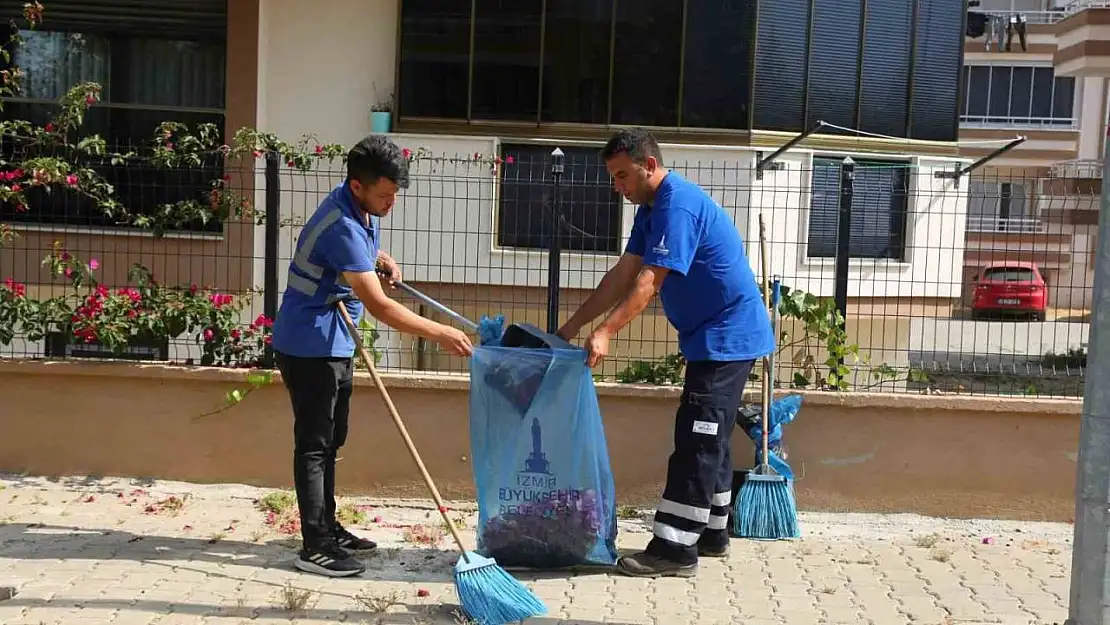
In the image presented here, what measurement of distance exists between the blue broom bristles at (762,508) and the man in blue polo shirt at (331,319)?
69.4 inches

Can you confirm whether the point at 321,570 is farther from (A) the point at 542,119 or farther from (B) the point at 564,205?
(A) the point at 542,119

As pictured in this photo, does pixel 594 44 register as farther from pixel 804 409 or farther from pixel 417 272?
pixel 804 409

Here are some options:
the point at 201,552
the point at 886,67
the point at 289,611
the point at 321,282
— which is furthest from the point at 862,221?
the point at 289,611

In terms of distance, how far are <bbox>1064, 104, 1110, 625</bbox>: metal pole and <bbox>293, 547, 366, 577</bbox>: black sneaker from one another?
2857 mm

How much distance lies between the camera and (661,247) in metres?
4.42

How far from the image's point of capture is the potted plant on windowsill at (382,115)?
10.2 m

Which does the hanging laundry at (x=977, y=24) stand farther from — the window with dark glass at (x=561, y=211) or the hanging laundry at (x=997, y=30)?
the window with dark glass at (x=561, y=211)

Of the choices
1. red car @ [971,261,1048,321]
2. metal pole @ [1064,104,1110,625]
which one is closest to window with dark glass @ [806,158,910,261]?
red car @ [971,261,1048,321]

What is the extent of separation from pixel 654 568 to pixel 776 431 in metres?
1.14

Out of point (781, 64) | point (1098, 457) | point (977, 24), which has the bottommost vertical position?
point (1098, 457)

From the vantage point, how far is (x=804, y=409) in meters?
5.75

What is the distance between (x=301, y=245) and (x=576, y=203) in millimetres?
2393

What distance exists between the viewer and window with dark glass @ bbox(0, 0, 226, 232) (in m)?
9.69

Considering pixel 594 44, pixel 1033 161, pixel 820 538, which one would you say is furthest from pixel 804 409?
pixel 1033 161
